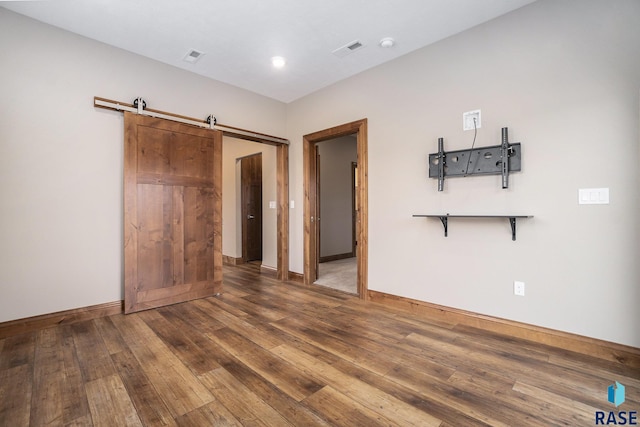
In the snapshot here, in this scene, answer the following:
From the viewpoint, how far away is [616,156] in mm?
2123

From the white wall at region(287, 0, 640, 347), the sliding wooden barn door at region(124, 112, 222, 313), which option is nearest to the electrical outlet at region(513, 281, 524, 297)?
the white wall at region(287, 0, 640, 347)

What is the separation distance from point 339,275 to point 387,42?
342cm

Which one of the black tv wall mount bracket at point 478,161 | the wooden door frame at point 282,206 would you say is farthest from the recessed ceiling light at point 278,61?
the black tv wall mount bracket at point 478,161

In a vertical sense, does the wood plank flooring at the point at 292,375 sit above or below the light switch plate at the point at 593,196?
below

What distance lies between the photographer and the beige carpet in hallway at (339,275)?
166 inches

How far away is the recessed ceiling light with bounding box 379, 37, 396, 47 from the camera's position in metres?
2.97

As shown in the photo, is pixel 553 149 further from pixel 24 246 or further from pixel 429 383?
pixel 24 246

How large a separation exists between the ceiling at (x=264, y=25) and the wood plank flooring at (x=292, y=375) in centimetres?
282

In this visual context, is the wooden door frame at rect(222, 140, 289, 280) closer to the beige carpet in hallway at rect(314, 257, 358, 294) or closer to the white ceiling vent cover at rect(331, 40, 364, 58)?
the beige carpet in hallway at rect(314, 257, 358, 294)

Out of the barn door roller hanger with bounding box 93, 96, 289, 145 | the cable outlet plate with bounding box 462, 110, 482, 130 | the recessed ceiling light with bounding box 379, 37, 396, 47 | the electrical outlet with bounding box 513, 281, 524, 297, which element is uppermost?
the recessed ceiling light with bounding box 379, 37, 396, 47

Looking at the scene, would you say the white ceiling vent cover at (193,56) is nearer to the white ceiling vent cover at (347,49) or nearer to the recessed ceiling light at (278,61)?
the recessed ceiling light at (278,61)

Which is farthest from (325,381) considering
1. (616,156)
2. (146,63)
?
(146,63)

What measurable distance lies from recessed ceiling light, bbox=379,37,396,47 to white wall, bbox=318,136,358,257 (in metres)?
3.25

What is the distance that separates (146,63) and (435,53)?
3176 mm
